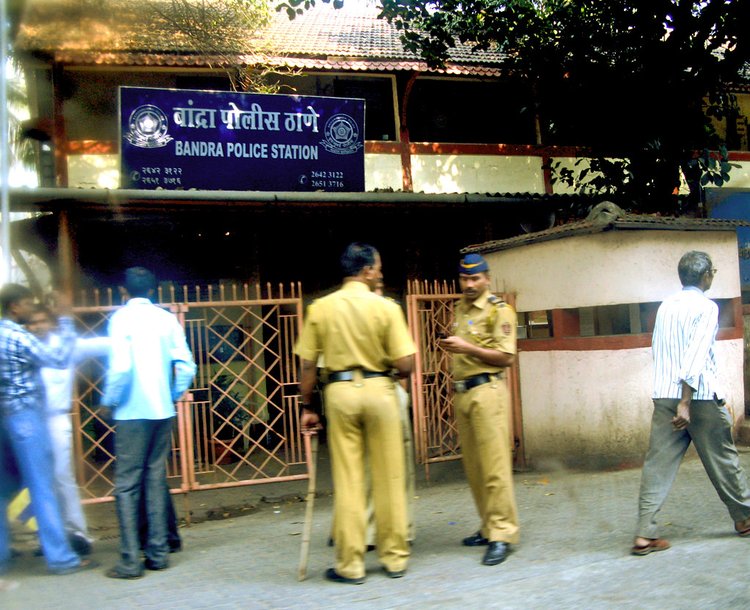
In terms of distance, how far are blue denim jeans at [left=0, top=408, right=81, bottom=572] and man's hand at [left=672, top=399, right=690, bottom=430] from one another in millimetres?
3521

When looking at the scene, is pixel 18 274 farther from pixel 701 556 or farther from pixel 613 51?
pixel 701 556

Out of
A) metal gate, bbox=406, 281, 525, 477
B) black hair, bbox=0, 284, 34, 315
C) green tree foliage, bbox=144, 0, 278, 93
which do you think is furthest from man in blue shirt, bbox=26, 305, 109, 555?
green tree foliage, bbox=144, 0, 278, 93

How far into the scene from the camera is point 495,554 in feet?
14.4

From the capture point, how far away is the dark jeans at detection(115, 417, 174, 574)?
4.41 m

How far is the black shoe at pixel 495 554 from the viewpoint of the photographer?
14.4 ft

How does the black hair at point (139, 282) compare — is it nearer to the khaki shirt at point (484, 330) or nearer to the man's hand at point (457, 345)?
the man's hand at point (457, 345)

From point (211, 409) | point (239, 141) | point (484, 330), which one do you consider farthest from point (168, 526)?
point (239, 141)

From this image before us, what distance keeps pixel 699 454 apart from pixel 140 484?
3.20 m

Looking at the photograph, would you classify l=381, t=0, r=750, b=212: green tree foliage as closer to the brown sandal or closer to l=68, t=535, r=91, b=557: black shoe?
the brown sandal

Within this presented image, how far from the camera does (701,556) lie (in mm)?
4332

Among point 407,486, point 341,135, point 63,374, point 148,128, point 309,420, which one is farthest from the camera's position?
point 341,135

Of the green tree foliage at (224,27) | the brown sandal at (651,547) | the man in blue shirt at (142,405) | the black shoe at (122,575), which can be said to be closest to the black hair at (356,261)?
the man in blue shirt at (142,405)

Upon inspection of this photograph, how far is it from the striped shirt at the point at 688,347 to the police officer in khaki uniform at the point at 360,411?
151 centimetres

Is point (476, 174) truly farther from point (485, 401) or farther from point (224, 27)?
point (485, 401)
